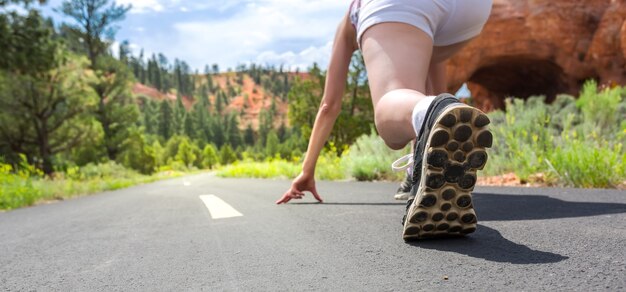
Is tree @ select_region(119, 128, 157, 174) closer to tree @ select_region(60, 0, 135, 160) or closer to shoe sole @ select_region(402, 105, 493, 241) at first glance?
tree @ select_region(60, 0, 135, 160)

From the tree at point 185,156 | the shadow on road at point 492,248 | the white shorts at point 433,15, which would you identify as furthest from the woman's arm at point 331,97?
the tree at point 185,156

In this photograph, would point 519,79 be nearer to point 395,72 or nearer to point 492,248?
point 395,72

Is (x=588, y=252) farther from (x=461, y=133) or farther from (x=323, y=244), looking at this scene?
(x=323, y=244)

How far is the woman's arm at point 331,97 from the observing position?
222 centimetres

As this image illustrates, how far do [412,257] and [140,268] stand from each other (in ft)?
3.03

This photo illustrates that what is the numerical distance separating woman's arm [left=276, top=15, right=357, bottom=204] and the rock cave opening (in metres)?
15.4

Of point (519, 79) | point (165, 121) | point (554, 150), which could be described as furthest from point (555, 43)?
point (165, 121)

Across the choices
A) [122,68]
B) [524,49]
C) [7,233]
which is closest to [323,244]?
[7,233]

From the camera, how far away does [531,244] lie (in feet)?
4.30

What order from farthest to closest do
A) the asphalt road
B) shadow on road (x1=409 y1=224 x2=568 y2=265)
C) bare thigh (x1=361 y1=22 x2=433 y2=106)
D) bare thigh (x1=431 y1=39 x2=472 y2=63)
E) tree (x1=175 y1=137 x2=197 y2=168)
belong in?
tree (x1=175 y1=137 x2=197 y2=168), bare thigh (x1=431 y1=39 x2=472 y2=63), bare thigh (x1=361 y1=22 x2=433 y2=106), shadow on road (x1=409 y1=224 x2=568 y2=265), the asphalt road

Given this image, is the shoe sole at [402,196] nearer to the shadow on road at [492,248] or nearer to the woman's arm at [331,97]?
the woman's arm at [331,97]

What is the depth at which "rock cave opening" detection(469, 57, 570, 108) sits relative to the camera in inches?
604

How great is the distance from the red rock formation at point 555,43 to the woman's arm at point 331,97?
45.3 feet

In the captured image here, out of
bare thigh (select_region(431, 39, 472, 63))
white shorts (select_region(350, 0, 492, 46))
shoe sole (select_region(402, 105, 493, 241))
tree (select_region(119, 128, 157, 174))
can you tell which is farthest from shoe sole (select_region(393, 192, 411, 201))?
tree (select_region(119, 128, 157, 174))
